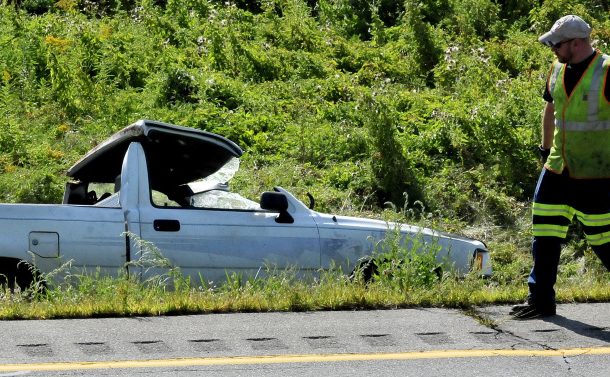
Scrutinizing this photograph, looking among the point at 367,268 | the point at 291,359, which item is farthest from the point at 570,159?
the point at 291,359

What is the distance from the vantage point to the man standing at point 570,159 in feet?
23.5

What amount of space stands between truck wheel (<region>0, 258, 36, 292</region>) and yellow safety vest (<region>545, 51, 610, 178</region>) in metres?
4.08

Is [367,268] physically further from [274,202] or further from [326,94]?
[326,94]

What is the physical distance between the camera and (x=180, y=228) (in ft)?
28.7

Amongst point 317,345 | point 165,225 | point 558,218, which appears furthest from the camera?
point 165,225

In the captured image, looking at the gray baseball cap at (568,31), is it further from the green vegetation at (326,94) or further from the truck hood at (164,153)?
the green vegetation at (326,94)

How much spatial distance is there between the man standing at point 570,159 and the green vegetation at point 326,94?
331 cm

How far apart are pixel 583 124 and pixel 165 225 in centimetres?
339

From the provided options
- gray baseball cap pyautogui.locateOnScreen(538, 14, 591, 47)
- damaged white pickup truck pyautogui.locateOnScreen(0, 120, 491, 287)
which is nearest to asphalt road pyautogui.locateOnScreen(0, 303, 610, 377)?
damaged white pickup truck pyautogui.locateOnScreen(0, 120, 491, 287)

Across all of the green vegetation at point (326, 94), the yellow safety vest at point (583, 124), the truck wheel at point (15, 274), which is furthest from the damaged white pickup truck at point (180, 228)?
the green vegetation at point (326, 94)

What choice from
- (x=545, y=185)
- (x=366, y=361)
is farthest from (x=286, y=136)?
(x=366, y=361)

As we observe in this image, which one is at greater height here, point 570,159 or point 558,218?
point 570,159

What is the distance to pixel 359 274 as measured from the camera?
328 inches

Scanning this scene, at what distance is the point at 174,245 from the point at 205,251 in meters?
0.25
